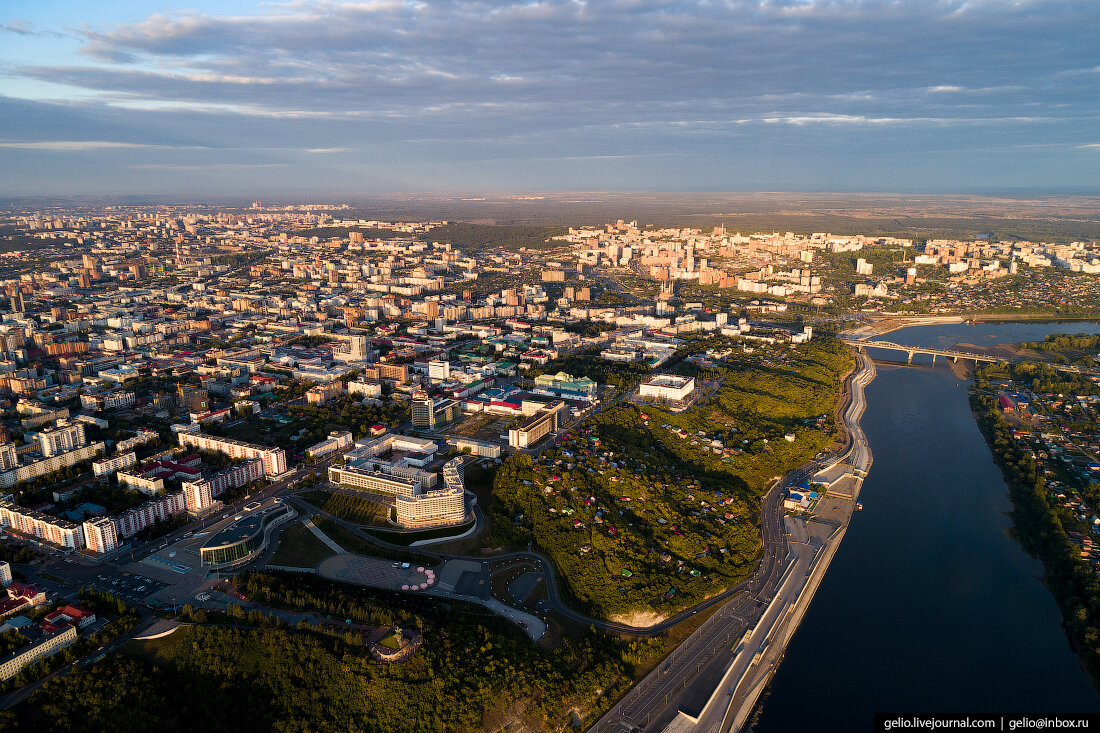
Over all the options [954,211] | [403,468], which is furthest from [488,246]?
[954,211]

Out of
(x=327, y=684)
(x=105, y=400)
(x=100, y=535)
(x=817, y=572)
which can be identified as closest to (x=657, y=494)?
(x=817, y=572)

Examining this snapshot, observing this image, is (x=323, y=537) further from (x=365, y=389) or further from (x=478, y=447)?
(x=365, y=389)

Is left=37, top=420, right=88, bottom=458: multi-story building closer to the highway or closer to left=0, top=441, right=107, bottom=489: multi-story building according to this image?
left=0, top=441, right=107, bottom=489: multi-story building

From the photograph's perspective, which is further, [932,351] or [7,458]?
[932,351]

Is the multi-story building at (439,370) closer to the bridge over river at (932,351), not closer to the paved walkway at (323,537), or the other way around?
the paved walkway at (323,537)

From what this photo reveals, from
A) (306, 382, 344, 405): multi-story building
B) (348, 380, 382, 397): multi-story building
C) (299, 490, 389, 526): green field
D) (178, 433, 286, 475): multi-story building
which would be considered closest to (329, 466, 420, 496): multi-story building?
(299, 490, 389, 526): green field

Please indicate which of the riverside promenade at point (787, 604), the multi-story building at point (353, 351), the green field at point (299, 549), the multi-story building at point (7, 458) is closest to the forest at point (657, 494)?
the riverside promenade at point (787, 604)

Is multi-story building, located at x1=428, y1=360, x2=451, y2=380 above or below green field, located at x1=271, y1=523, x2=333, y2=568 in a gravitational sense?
above
